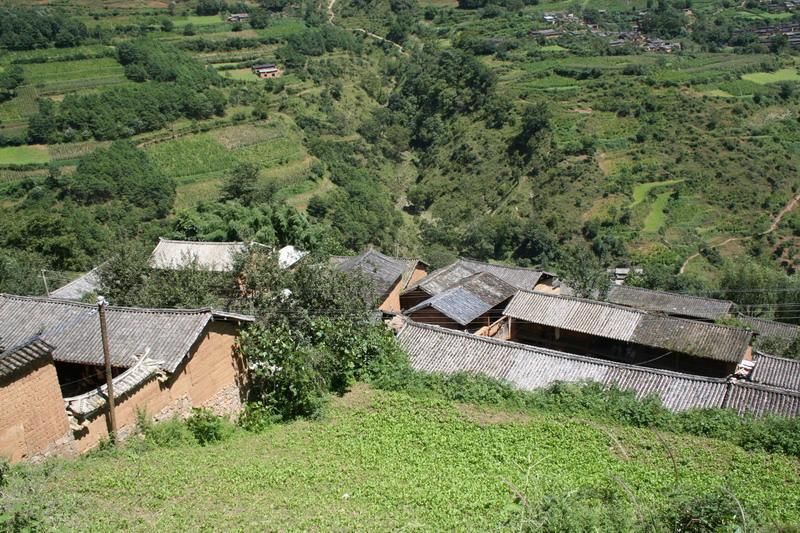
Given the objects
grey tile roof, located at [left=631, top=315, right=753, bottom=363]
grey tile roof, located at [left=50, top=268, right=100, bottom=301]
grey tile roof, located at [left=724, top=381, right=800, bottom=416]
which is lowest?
grey tile roof, located at [left=50, top=268, right=100, bottom=301]

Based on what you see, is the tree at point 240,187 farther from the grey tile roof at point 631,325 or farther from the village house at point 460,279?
the grey tile roof at point 631,325

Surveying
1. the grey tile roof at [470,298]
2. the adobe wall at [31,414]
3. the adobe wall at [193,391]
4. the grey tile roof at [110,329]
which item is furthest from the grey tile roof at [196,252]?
the adobe wall at [31,414]

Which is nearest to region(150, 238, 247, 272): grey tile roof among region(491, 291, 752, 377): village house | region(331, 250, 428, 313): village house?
region(331, 250, 428, 313): village house

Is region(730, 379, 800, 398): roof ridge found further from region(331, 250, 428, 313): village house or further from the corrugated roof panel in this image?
the corrugated roof panel

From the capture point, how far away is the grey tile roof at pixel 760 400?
50.5 ft

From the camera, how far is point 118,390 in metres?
13.1

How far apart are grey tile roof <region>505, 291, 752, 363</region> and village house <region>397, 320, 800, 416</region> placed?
4.19 m

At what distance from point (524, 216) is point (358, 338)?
37598 mm

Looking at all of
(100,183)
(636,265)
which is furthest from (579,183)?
(100,183)

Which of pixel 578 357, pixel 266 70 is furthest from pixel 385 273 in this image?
pixel 266 70

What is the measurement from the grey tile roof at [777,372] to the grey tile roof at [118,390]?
1651 cm

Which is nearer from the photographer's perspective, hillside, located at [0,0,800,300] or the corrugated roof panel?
the corrugated roof panel

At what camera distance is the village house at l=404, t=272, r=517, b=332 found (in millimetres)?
22969

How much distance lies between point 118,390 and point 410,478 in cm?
598
